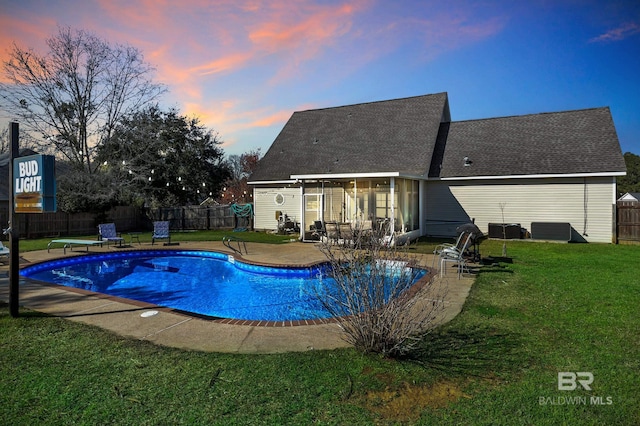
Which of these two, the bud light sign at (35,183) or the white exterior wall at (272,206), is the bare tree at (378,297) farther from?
the white exterior wall at (272,206)

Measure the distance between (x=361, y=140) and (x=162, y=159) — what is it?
1682cm

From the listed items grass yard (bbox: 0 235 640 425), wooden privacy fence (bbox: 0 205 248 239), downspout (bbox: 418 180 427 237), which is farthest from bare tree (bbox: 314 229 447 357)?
wooden privacy fence (bbox: 0 205 248 239)

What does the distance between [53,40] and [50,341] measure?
24.1 meters

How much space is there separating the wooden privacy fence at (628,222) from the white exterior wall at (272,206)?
13352 millimetres

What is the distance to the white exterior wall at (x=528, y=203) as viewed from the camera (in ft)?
46.4

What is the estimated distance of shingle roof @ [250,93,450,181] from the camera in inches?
670

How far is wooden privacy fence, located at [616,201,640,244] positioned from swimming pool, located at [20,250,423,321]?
12133 millimetres

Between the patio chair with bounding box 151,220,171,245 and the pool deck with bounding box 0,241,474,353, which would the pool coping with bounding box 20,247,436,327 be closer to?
the pool deck with bounding box 0,241,474,353

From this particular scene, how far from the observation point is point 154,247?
14203 millimetres

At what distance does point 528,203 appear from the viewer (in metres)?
15.2

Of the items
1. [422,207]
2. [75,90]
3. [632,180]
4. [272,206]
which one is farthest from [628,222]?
[632,180]

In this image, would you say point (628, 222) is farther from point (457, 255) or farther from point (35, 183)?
point (35, 183)

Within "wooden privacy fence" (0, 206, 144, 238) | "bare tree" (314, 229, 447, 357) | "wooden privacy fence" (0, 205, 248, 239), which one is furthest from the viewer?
"wooden privacy fence" (0, 205, 248, 239)

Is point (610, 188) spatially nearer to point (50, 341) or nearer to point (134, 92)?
point (50, 341)
